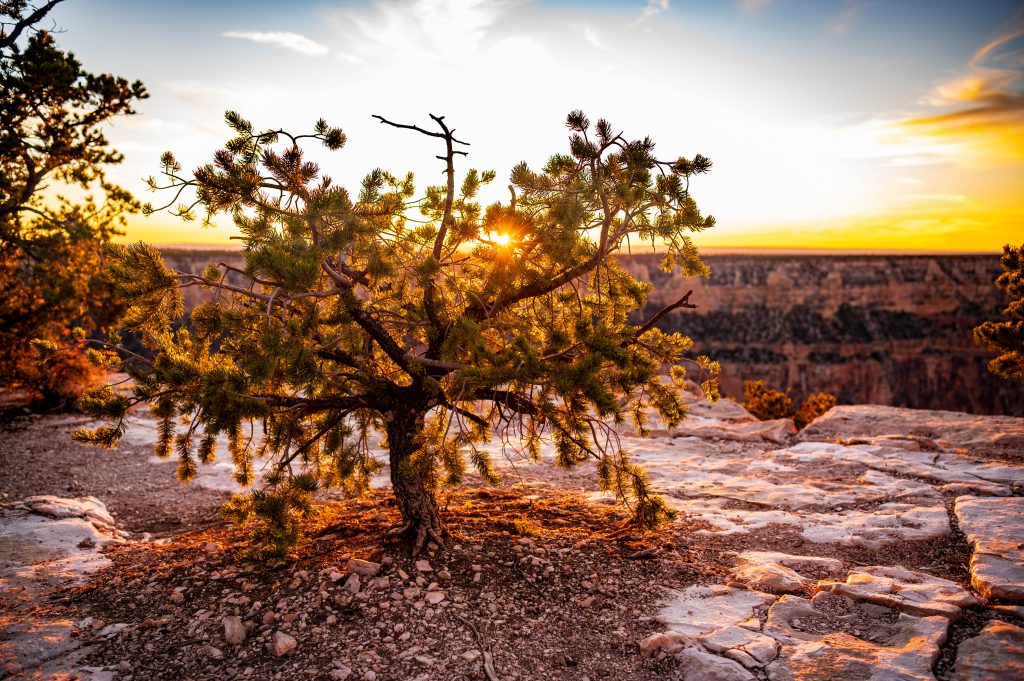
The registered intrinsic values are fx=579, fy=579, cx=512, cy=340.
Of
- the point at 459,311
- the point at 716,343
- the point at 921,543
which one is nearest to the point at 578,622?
the point at 459,311

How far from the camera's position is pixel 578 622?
3750mm

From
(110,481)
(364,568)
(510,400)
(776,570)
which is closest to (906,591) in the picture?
(776,570)

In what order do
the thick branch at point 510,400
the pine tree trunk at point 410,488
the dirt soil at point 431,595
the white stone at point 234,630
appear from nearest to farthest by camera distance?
the dirt soil at point 431,595 → the white stone at point 234,630 → the thick branch at point 510,400 → the pine tree trunk at point 410,488

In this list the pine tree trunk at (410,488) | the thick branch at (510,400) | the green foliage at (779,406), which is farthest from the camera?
the green foliage at (779,406)

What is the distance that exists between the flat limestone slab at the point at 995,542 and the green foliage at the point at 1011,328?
437 cm

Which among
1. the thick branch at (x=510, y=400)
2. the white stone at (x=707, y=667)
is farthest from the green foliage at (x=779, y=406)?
the white stone at (x=707, y=667)

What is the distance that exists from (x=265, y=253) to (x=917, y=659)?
4.16 m

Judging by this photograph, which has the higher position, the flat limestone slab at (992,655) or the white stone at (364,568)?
the white stone at (364,568)

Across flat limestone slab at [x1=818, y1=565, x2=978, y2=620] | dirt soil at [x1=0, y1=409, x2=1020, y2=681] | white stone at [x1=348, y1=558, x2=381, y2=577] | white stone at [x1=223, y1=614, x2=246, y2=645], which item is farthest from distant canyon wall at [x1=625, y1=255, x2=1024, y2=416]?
white stone at [x1=223, y1=614, x2=246, y2=645]

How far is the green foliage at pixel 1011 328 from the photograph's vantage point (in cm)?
885

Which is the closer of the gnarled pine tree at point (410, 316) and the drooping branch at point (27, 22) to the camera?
the gnarled pine tree at point (410, 316)

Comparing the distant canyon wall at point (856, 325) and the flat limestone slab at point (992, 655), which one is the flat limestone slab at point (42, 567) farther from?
the distant canyon wall at point (856, 325)

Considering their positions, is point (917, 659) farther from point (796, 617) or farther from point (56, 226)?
point (56, 226)

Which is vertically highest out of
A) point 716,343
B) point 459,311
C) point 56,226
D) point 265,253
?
point 56,226
